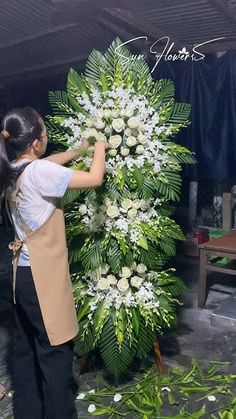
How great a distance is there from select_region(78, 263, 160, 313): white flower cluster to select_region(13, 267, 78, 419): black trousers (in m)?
0.66

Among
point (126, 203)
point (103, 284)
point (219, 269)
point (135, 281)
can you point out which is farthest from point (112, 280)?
point (219, 269)

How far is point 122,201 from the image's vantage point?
3.53 metres

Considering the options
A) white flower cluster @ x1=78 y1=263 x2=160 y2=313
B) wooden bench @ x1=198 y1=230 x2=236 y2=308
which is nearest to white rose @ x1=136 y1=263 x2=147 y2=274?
white flower cluster @ x1=78 y1=263 x2=160 y2=313

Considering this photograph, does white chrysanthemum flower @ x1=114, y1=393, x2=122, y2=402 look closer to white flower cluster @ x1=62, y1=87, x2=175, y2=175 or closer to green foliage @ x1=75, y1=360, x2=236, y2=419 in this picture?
green foliage @ x1=75, y1=360, x2=236, y2=419

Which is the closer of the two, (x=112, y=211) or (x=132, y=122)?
(x=132, y=122)

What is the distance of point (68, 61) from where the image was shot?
805cm

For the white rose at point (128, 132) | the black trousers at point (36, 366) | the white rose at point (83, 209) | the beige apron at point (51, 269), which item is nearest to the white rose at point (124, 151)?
the white rose at point (128, 132)

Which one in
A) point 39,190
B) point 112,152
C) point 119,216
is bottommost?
point 119,216

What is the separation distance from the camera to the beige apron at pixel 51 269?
286cm

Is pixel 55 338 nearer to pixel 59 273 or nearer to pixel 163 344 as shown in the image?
pixel 59 273

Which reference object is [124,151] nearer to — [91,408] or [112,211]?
[112,211]

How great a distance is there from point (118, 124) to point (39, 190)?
933 mm

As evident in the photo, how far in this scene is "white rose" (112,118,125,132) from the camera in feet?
11.1

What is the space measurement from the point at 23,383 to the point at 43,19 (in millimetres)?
4696
